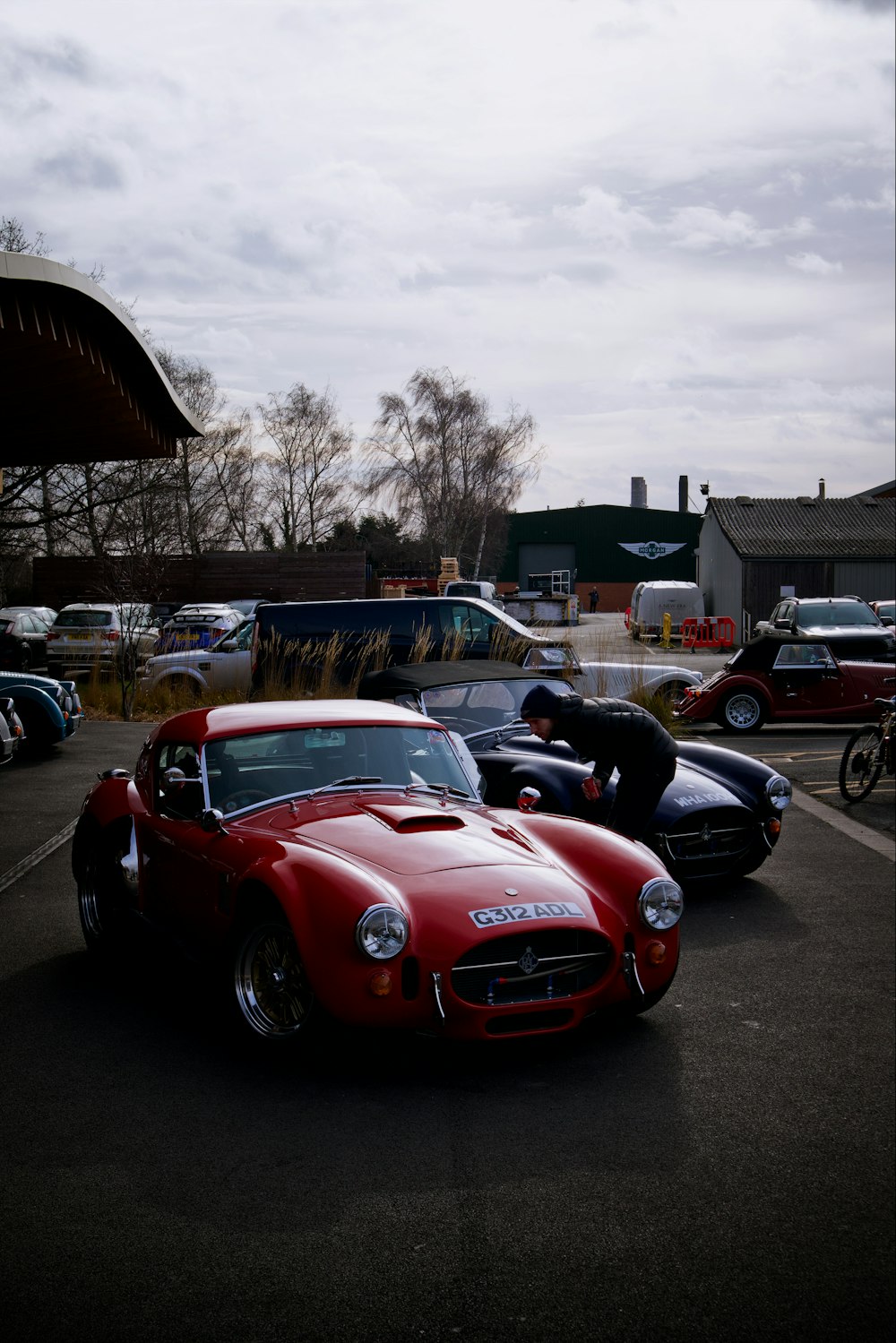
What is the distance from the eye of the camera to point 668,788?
8.29 m

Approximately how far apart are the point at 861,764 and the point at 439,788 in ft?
24.1

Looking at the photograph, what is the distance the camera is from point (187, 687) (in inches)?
752

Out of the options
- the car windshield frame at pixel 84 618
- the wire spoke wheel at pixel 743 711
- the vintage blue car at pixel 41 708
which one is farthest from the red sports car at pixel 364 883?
the car windshield frame at pixel 84 618

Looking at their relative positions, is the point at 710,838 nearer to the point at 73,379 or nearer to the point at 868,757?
the point at 868,757

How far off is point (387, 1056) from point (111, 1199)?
1522 mm

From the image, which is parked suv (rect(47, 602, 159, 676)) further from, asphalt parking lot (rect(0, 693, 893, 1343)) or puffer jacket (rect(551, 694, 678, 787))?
asphalt parking lot (rect(0, 693, 893, 1343))

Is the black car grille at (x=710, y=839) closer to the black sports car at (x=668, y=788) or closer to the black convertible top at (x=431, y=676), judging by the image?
the black sports car at (x=668, y=788)

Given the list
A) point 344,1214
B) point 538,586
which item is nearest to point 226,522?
point 538,586

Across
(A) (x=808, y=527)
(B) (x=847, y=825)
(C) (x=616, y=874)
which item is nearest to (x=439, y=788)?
(C) (x=616, y=874)

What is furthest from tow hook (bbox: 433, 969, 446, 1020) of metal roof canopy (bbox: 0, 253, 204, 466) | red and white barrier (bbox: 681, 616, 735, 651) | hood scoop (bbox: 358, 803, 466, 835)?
red and white barrier (bbox: 681, 616, 735, 651)

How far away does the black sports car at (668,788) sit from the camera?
8047 millimetres

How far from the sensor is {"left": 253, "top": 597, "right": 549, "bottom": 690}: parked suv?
1644 centimetres

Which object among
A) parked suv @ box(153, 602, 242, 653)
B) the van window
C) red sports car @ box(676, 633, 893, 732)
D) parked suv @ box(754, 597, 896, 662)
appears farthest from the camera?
parked suv @ box(153, 602, 242, 653)

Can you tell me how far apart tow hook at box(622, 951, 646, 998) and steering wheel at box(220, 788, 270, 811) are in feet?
6.02
